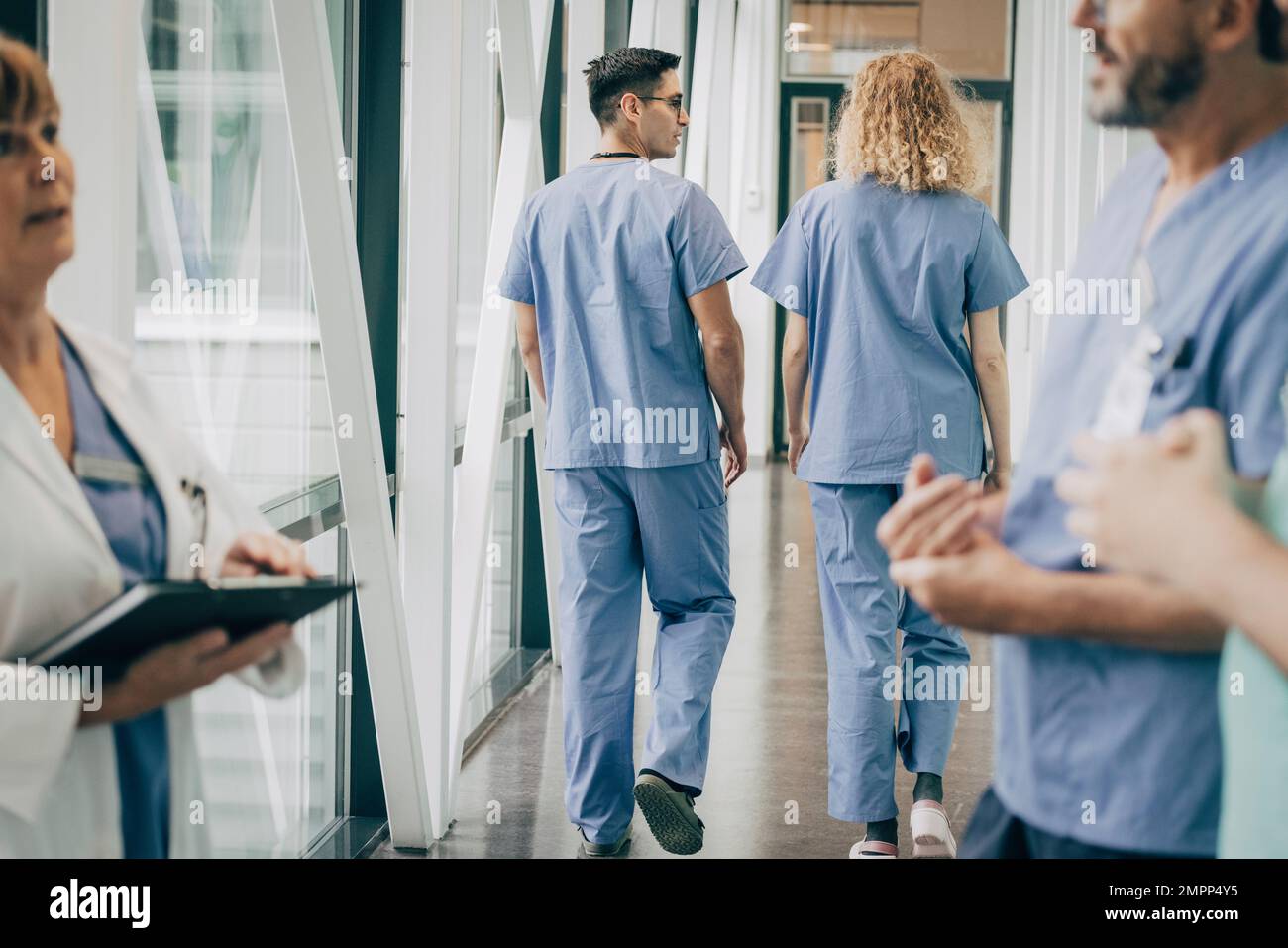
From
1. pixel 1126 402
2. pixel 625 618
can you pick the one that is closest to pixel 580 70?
pixel 625 618

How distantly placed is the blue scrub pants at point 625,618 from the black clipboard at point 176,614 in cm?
172

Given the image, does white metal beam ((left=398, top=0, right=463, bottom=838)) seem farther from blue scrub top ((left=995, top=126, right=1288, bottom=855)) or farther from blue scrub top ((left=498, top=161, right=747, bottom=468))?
blue scrub top ((left=995, top=126, right=1288, bottom=855))

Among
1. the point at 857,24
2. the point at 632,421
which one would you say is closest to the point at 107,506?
the point at 632,421

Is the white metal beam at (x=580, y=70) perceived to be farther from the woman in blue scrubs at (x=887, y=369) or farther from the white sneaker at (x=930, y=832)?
the white sneaker at (x=930, y=832)

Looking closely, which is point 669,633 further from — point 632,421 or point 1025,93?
point 1025,93

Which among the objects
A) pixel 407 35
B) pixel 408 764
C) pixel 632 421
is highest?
pixel 407 35

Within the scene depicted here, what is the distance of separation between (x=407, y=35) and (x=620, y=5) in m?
2.44

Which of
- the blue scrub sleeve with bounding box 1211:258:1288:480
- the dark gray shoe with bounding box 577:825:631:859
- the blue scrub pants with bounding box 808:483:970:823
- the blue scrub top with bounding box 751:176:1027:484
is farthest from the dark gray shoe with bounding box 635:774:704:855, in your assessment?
the blue scrub sleeve with bounding box 1211:258:1288:480

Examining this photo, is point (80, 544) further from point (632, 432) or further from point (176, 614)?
point (632, 432)

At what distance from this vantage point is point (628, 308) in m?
2.79

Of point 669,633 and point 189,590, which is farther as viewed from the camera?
point 669,633

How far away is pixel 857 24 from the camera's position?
30.6 feet

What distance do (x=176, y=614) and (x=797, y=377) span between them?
2.05 metres

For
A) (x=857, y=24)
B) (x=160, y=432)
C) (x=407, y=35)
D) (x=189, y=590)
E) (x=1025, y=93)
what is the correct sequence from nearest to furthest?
(x=189, y=590) → (x=160, y=432) → (x=407, y=35) → (x=1025, y=93) → (x=857, y=24)
